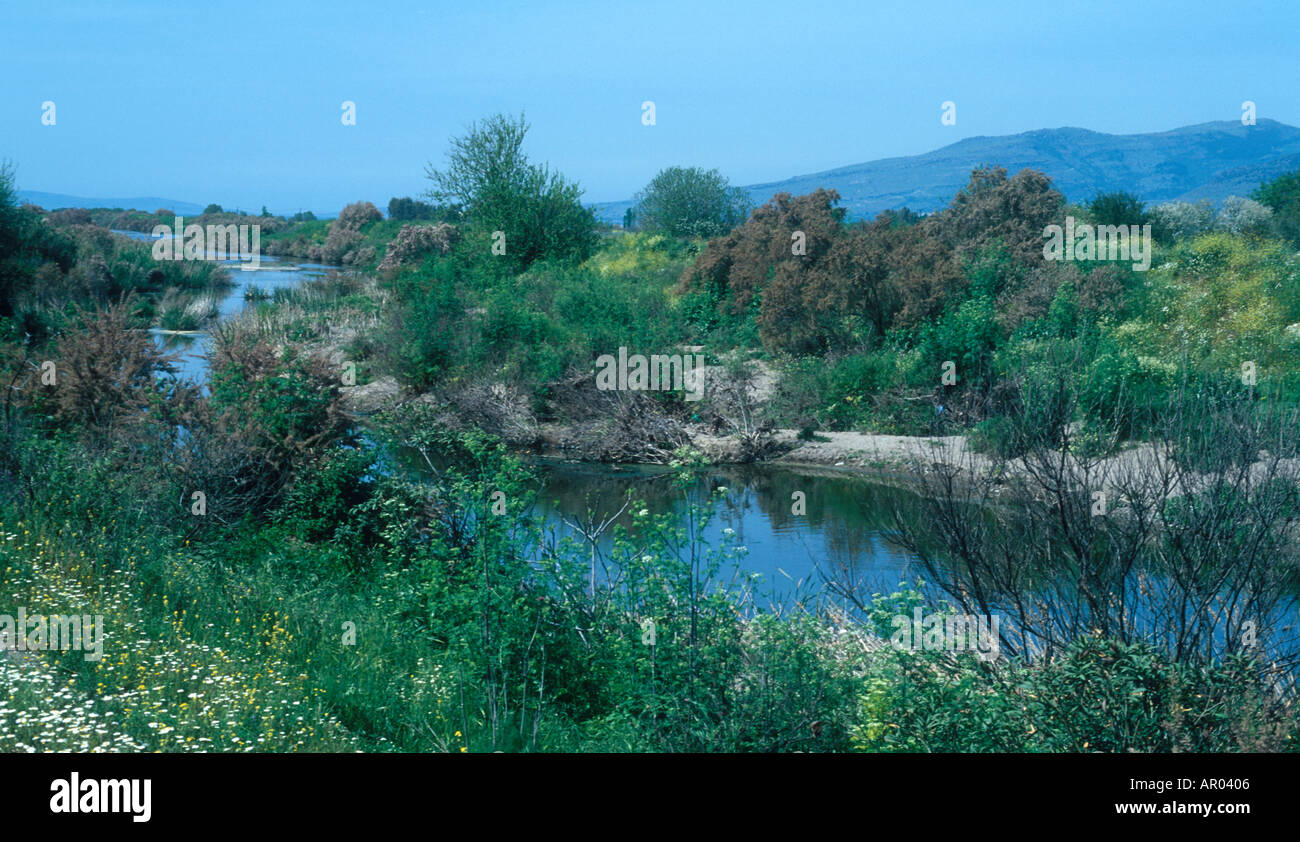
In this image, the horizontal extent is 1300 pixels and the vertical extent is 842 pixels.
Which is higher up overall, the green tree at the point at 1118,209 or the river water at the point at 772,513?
the green tree at the point at 1118,209

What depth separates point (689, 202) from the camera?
44.6m

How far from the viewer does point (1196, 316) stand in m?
20.3

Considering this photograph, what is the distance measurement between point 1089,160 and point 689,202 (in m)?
71.1

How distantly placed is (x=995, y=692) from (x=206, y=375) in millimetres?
10745

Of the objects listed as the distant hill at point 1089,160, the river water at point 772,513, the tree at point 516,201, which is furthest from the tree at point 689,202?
the distant hill at point 1089,160

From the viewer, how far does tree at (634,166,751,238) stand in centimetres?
4366

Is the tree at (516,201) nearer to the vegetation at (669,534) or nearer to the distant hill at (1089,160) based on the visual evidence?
the vegetation at (669,534)

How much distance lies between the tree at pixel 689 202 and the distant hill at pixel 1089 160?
44066mm

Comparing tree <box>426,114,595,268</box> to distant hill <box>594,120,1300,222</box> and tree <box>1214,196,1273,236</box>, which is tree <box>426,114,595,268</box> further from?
distant hill <box>594,120,1300,222</box>

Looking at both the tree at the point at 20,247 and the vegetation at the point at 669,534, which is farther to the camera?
the tree at the point at 20,247

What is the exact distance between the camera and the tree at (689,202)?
143ft

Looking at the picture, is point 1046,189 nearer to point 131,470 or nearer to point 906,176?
point 131,470

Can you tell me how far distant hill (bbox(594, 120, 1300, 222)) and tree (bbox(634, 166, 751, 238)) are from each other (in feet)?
145

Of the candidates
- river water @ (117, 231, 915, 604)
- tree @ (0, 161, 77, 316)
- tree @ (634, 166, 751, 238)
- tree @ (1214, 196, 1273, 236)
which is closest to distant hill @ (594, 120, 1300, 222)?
tree @ (634, 166, 751, 238)
